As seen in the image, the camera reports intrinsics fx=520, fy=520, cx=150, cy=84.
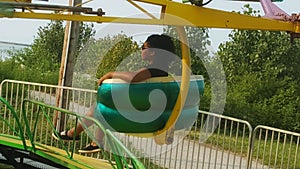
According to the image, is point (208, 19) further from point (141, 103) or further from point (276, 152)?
point (276, 152)

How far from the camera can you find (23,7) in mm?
2988

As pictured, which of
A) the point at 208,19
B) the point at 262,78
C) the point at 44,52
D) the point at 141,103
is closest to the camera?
the point at 208,19

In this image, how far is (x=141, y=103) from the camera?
3.20 metres

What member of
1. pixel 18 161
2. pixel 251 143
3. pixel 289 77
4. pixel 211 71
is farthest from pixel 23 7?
pixel 289 77

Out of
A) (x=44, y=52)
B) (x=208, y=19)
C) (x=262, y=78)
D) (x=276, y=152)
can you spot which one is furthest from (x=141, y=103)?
(x=44, y=52)

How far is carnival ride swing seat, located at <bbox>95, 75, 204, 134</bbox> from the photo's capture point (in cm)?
321

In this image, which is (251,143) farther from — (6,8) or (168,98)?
(6,8)

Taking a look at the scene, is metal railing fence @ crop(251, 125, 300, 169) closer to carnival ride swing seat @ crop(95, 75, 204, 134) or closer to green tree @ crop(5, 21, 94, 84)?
carnival ride swing seat @ crop(95, 75, 204, 134)

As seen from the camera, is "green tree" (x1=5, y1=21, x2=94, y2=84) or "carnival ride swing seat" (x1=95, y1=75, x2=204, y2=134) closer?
"carnival ride swing seat" (x1=95, y1=75, x2=204, y2=134)

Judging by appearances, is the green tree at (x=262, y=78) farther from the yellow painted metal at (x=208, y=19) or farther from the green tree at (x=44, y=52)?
the yellow painted metal at (x=208, y=19)

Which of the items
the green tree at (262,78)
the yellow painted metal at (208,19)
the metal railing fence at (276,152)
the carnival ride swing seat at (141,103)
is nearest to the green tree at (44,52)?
the green tree at (262,78)

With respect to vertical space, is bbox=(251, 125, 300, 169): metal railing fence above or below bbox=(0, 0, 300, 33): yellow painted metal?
below

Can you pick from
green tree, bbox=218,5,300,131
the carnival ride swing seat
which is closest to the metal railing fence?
the carnival ride swing seat

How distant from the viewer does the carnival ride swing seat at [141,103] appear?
3205mm
